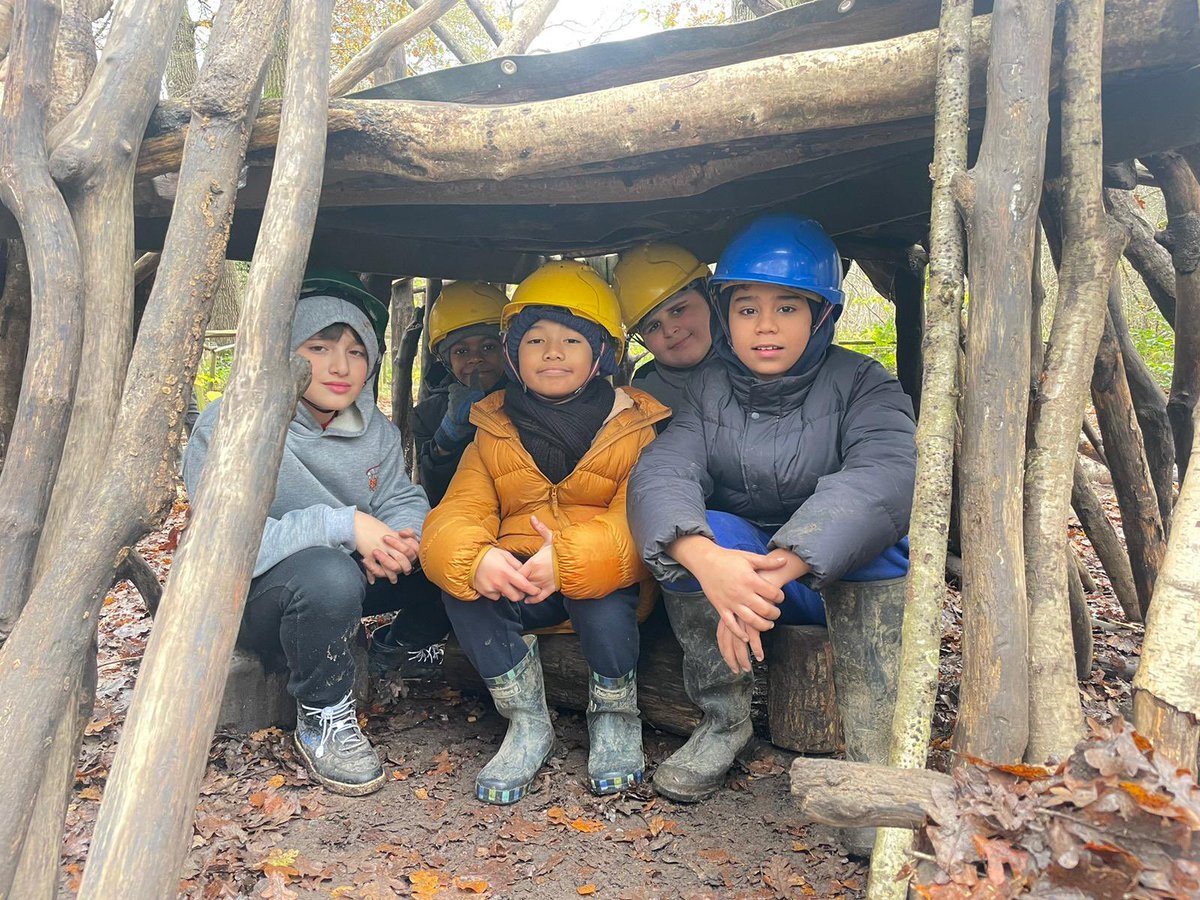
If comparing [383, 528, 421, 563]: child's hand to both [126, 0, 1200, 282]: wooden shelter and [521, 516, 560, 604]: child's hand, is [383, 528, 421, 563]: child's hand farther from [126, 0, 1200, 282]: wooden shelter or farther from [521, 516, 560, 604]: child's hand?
[126, 0, 1200, 282]: wooden shelter

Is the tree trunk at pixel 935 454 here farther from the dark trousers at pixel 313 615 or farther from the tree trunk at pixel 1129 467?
the tree trunk at pixel 1129 467

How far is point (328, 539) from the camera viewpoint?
2949mm

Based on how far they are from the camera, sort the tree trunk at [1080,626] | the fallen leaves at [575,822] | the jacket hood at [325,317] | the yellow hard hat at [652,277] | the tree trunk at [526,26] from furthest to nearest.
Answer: the tree trunk at [526,26], the yellow hard hat at [652,277], the tree trunk at [1080,626], the jacket hood at [325,317], the fallen leaves at [575,822]

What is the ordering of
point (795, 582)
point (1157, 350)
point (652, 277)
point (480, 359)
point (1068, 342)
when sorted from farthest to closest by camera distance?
point (1157, 350), point (480, 359), point (652, 277), point (795, 582), point (1068, 342)

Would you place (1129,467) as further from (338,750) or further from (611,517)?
(338,750)

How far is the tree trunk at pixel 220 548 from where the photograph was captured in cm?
155

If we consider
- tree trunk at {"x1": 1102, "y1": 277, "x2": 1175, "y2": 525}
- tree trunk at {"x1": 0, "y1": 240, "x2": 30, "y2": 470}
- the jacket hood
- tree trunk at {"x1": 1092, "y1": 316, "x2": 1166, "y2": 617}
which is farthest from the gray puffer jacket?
tree trunk at {"x1": 0, "y1": 240, "x2": 30, "y2": 470}

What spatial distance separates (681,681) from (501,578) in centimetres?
87

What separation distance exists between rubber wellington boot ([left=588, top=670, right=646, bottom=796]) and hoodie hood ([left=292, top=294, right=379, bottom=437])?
131 cm

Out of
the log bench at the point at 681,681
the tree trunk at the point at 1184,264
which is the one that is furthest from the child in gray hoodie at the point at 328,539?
the tree trunk at the point at 1184,264

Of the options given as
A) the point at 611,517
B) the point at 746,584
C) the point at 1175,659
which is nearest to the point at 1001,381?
the point at 1175,659

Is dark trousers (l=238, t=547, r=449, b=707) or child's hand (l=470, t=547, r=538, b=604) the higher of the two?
child's hand (l=470, t=547, r=538, b=604)

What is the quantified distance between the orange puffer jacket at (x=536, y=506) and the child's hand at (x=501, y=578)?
4 centimetres

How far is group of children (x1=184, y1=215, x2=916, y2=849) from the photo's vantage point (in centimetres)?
254
